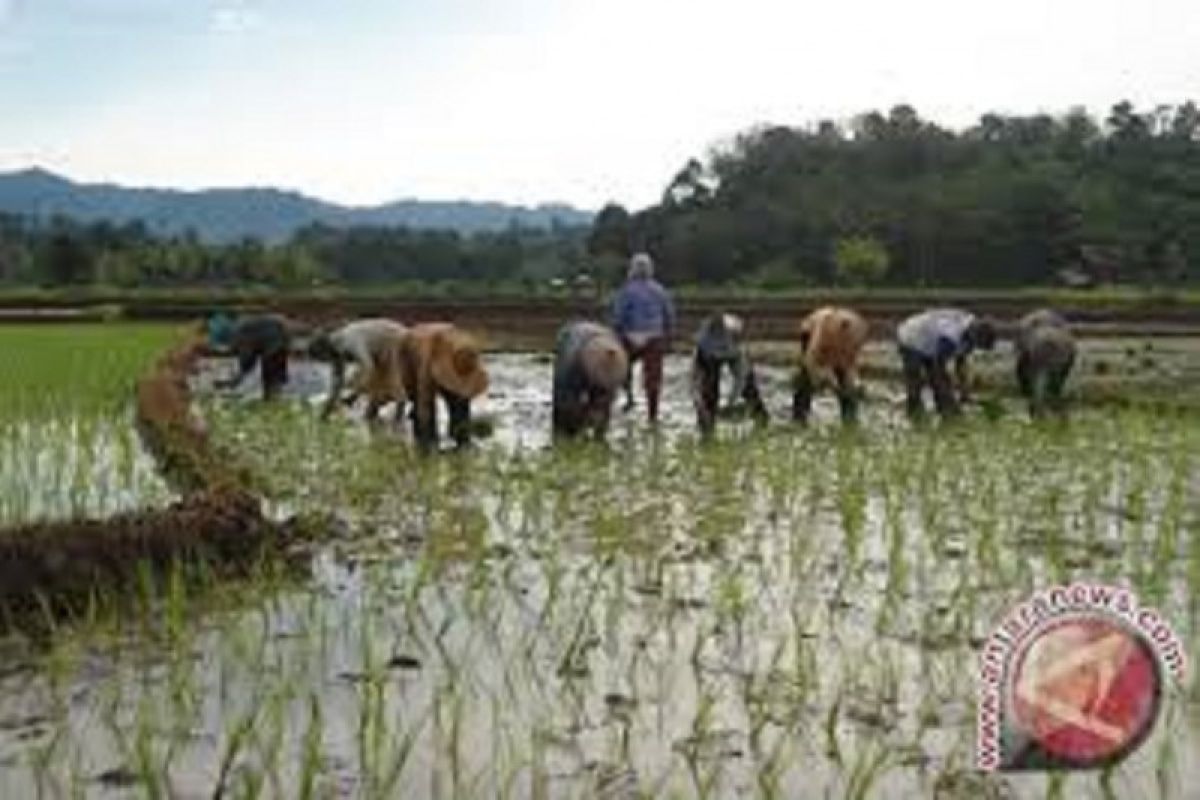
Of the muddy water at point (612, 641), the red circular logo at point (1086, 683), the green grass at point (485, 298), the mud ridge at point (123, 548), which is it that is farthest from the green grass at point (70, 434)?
the green grass at point (485, 298)

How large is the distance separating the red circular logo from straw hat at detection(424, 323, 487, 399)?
8.34 m

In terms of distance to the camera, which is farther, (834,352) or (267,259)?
(267,259)

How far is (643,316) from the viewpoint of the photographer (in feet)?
44.9

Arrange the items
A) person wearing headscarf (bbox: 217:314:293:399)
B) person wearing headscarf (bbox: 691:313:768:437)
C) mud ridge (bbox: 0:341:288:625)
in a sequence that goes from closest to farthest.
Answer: mud ridge (bbox: 0:341:288:625) → person wearing headscarf (bbox: 691:313:768:437) → person wearing headscarf (bbox: 217:314:293:399)

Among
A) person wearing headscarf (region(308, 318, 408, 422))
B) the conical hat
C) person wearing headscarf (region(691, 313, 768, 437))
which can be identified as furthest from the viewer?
person wearing headscarf (region(691, 313, 768, 437))

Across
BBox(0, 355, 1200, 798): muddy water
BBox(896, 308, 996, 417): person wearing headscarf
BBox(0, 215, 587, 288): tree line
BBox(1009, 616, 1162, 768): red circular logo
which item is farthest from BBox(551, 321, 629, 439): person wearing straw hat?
BBox(0, 215, 587, 288): tree line

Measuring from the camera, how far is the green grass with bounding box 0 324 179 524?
884 centimetres

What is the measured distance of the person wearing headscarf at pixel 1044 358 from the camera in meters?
13.6

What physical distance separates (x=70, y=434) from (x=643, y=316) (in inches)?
169

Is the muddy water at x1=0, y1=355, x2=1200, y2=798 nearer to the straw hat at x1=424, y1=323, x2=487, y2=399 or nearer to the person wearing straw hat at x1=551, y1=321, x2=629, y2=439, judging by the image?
the straw hat at x1=424, y1=323, x2=487, y2=399

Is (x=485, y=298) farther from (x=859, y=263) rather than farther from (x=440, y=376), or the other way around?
(x=440, y=376)

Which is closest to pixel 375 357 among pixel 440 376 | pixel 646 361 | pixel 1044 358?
pixel 440 376

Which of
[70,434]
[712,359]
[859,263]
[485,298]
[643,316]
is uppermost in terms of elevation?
[643,316]

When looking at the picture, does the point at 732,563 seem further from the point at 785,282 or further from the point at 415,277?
the point at 415,277
